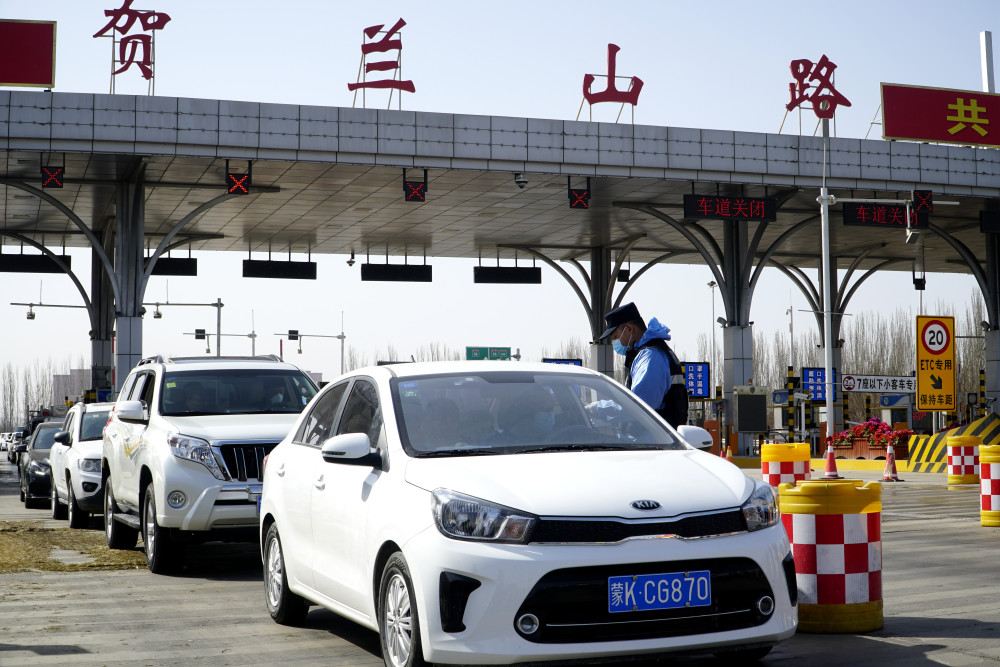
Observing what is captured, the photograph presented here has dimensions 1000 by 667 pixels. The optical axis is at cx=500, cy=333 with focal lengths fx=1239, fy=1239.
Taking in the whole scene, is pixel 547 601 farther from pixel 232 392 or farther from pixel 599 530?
pixel 232 392

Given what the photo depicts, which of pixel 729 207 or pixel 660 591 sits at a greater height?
pixel 729 207

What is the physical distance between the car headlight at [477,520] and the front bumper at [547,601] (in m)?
0.05

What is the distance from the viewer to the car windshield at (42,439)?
21375 millimetres

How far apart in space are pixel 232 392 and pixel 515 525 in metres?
7.13

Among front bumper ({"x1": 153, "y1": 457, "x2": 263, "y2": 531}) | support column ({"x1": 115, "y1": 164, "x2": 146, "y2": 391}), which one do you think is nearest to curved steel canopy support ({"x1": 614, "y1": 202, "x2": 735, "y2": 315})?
support column ({"x1": 115, "y1": 164, "x2": 146, "y2": 391})

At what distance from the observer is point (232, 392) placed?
11.8 metres

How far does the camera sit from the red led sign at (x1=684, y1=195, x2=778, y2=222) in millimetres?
27000

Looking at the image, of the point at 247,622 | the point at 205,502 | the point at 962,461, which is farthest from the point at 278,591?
the point at 962,461

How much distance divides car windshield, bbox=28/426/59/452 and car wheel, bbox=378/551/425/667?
1702 cm

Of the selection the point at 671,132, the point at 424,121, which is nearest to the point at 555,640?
the point at 424,121

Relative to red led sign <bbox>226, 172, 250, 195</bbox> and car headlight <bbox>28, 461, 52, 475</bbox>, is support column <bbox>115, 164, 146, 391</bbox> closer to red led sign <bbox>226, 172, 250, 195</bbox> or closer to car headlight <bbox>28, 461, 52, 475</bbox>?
red led sign <bbox>226, 172, 250, 195</bbox>

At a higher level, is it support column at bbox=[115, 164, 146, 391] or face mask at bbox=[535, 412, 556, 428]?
support column at bbox=[115, 164, 146, 391]

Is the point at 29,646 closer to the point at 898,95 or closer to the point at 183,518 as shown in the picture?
the point at 183,518

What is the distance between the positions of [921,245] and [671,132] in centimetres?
1793
